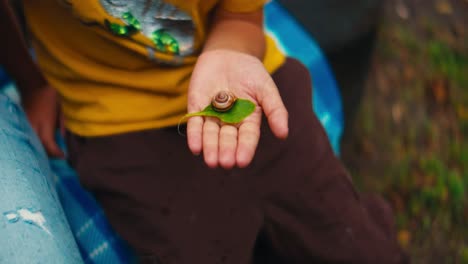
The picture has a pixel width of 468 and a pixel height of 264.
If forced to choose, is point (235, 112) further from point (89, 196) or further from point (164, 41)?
point (89, 196)

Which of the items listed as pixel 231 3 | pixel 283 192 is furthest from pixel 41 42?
pixel 283 192

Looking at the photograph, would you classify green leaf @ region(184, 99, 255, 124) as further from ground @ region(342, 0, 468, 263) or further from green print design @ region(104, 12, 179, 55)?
ground @ region(342, 0, 468, 263)

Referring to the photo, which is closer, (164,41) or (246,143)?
(246,143)

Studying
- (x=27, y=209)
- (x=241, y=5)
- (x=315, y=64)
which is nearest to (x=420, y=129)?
(x=315, y=64)

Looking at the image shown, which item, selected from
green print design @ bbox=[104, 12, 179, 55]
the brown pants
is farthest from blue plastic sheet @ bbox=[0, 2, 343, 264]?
green print design @ bbox=[104, 12, 179, 55]

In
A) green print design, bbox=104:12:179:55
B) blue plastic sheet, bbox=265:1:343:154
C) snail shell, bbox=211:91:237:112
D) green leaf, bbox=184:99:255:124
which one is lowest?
blue plastic sheet, bbox=265:1:343:154

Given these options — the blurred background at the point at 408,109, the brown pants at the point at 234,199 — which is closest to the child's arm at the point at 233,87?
the brown pants at the point at 234,199
